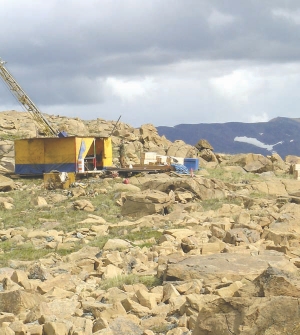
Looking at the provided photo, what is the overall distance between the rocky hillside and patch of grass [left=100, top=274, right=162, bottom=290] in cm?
4

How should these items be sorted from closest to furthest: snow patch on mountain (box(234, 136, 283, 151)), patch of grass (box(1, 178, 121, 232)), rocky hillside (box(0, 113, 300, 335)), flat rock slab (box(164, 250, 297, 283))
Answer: rocky hillside (box(0, 113, 300, 335))
flat rock slab (box(164, 250, 297, 283))
patch of grass (box(1, 178, 121, 232))
snow patch on mountain (box(234, 136, 283, 151))

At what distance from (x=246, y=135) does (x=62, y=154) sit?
79461 millimetres

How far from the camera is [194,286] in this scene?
411 inches

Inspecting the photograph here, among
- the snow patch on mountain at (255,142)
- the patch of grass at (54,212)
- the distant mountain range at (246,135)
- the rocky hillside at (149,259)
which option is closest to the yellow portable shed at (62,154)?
the rocky hillside at (149,259)

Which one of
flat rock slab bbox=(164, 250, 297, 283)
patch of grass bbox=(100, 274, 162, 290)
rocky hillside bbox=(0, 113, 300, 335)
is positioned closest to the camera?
rocky hillside bbox=(0, 113, 300, 335)

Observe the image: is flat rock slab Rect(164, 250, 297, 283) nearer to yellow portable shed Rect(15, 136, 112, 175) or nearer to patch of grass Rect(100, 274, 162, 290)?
patch of grass Rect(100, 274, 162, 290)

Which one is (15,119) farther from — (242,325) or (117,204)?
(242,325)

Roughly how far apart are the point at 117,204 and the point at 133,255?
11326mm

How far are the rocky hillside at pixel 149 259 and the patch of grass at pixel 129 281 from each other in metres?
0.04

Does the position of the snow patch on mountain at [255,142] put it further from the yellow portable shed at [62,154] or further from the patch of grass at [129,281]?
the patch of grass at [129,281]

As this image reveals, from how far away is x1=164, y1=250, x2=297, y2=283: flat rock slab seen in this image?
1116cm

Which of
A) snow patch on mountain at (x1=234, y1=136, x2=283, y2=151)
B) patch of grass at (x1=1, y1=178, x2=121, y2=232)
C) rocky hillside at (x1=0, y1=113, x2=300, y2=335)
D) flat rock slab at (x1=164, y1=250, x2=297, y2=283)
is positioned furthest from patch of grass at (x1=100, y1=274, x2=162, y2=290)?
snow patch on mountain at (x1=234, y1=136, x2=283, y2=151)

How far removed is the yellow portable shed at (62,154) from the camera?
37.1 metres

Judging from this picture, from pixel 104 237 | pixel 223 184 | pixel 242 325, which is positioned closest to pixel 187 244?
pixel 104 237
